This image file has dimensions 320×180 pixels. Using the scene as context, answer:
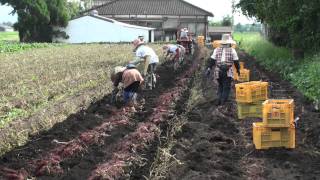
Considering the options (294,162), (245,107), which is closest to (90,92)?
(245,107)

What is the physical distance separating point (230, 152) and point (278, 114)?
0.94 m

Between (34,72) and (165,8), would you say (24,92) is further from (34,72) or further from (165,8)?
(165,8)

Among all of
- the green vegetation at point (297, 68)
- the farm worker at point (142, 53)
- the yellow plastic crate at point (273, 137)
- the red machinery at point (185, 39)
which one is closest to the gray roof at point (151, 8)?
the green vegetation at point (297, 68)

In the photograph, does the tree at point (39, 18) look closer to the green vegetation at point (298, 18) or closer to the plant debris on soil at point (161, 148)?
the green vegetation at point (298, 18)

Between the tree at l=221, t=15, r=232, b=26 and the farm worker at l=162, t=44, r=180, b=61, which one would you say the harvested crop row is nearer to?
the farm worker at l=162, t=44, r=180, b=61

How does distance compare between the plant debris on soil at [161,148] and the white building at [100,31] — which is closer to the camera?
the plant debris on soil at [161,148]

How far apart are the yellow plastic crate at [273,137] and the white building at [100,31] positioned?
1841 inches

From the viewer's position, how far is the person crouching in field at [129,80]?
12734mm

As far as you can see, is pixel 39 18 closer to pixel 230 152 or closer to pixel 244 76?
pixel 244 76

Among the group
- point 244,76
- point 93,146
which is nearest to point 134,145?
point 93,146

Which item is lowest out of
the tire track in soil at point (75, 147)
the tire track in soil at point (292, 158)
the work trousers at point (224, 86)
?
the tire track in soil at point (292, 158)

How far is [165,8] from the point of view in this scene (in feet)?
210

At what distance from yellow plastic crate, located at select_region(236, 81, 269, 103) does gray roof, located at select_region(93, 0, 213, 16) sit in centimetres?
5167

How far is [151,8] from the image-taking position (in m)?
64.1
